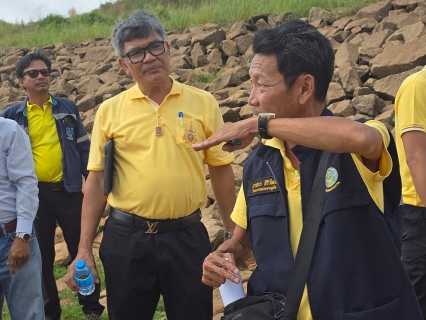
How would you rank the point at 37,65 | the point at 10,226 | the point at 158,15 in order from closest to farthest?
the point at 10,226 → the point at 37,65 → the point at 158,15

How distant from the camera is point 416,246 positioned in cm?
337

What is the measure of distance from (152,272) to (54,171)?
2375 mm

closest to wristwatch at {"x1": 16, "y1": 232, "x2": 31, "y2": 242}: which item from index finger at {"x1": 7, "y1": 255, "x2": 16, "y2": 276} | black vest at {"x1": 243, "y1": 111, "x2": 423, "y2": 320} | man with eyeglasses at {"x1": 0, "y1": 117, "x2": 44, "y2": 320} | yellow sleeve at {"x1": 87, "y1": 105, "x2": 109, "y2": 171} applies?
man with eyeglasses at {"x1": 0, "y1": 117, "x2": 44, "y2": 320}

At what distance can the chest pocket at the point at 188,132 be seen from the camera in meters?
3.54

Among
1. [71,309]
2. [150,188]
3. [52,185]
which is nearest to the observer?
[150,188]

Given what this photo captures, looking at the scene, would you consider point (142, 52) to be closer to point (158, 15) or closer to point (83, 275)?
point (83, 275)

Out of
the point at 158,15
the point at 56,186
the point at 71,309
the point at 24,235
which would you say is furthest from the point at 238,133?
the point at 158,15

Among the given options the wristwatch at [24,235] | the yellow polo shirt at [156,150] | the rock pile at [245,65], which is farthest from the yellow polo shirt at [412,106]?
the rock pile at [245,65]

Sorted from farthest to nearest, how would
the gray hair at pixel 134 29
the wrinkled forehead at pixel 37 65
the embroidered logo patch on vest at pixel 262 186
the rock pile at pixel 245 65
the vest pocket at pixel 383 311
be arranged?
the rock pile at pixel 245 65
the wrinkled forehead at pixel 37 65
the gray hair at pixel 134 29
the embroidered logo patch on vest at pixel 262 186
the vest pocket at pixel 383 311

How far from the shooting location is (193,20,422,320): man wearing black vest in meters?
2.19

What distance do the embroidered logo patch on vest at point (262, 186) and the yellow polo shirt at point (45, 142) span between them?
346 centimetres

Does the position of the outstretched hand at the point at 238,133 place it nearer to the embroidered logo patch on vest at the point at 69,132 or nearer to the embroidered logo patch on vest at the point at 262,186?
the embroidered logo patch on vest at the point at 262,186

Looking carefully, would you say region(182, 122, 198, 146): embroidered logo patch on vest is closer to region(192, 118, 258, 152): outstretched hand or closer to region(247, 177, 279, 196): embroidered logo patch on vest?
region(247, 177, 279, 196): embroidered logo patch on vest

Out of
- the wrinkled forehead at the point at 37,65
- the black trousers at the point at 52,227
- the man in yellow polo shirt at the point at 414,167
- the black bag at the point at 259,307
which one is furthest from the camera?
the wrinkled forehead at the point at 37,65
